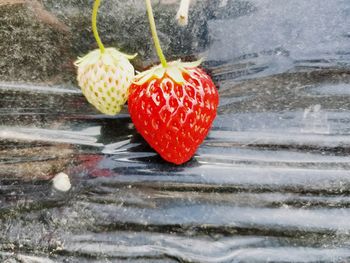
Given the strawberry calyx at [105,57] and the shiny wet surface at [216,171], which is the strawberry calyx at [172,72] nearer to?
the strawberry calyx at [105,57]

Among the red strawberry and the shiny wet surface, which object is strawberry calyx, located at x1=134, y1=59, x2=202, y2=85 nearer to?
the red strawberry

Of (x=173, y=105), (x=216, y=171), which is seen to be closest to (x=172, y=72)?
(x=173, y=105)

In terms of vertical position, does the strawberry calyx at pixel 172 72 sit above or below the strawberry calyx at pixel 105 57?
below

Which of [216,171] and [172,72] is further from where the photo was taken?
[216,171]

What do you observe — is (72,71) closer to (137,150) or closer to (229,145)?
(137,150)

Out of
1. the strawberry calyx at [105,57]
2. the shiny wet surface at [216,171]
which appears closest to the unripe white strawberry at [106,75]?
the strawberry calyx at [105,57]

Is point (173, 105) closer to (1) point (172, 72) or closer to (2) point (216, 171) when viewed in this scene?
(1) point (172, 72)

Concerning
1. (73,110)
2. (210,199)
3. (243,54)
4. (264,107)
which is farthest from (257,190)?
(73,110)
